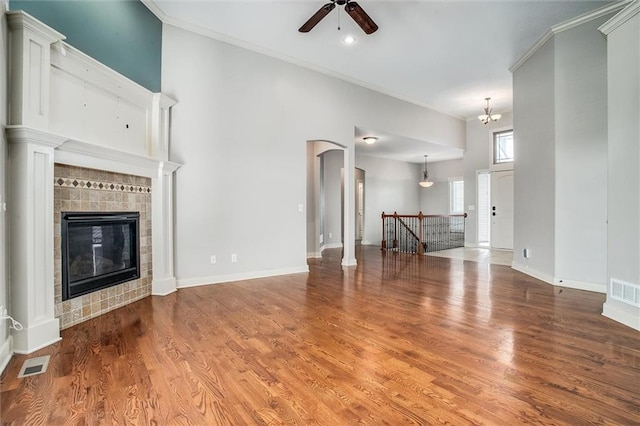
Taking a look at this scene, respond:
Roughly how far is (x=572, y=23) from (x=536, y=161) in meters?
1.92

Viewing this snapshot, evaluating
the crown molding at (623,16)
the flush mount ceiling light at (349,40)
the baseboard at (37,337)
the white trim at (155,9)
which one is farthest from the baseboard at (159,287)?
the crown molding at (623,16)

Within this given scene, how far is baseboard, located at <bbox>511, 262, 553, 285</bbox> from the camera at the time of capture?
459 centimetres

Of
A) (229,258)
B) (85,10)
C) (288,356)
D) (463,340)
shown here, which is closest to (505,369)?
(463,340)

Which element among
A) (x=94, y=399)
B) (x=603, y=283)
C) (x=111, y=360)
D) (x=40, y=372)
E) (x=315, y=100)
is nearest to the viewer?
(x=94, y=399)

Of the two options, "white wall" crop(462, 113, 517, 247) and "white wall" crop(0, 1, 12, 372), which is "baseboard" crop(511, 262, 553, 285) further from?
"white wall" crop(0, 1, 12, 372)

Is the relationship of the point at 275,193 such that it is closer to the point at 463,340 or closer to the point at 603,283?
the point at 463,340

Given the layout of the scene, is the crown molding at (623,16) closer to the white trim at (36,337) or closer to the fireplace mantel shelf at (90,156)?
the fireplace mantel shelf at (90,156)

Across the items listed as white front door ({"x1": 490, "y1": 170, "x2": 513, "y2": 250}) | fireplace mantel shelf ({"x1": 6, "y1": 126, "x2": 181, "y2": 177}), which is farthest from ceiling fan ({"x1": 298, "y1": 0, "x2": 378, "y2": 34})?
white front door ({"x1": 490, "y1": 170, "x2": 513, "y2": 250})

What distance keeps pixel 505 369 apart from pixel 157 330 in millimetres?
2847

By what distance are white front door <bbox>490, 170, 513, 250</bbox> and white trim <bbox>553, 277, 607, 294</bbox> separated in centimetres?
374

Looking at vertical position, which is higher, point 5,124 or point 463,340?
point 5,124

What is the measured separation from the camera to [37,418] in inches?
63.5

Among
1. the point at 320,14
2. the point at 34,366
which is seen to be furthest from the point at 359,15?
the point at 34,366

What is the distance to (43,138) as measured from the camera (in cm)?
248
